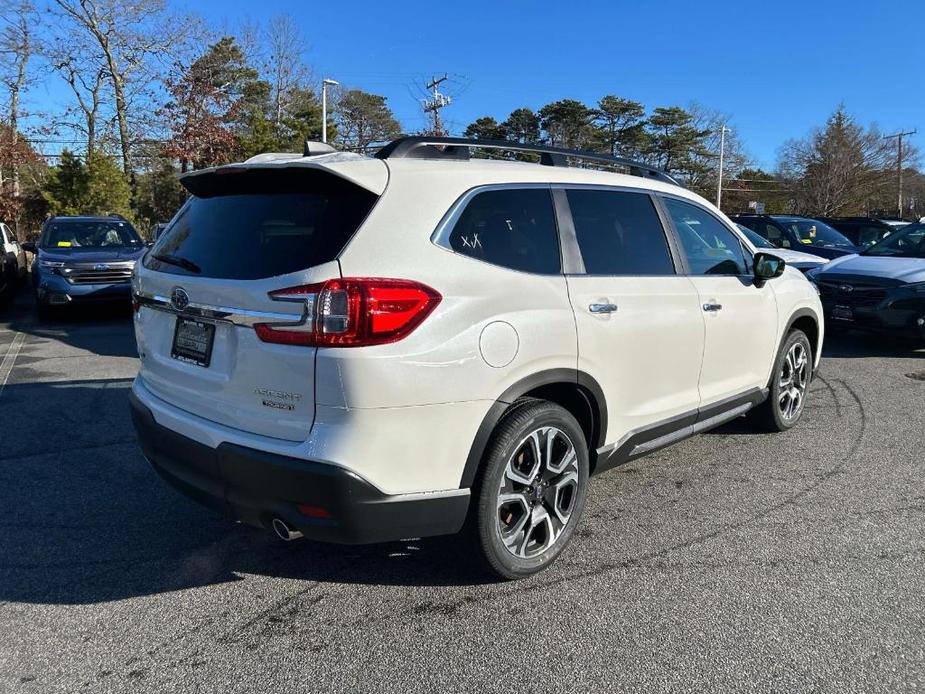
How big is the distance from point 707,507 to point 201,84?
1182 inches

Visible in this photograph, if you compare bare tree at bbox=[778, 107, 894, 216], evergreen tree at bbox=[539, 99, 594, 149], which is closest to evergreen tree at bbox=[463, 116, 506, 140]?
evergreen tree at bbox=[539, 99, 594, 149]

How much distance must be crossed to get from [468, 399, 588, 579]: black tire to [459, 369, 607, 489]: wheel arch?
7 cm

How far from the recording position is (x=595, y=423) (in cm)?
348

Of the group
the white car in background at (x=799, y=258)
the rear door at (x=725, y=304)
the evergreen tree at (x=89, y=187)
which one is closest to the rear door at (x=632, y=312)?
the rear door at (x=725, y=304)

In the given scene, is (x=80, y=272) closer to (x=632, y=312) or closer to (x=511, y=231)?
(x=511, y=231)

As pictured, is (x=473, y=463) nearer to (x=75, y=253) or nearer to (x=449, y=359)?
(x=449, y=359)

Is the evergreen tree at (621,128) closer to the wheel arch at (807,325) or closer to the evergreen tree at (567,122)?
the evergreen tree at (567,122)

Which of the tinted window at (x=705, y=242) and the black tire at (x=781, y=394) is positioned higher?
the tinted window at (x=705, y=242)

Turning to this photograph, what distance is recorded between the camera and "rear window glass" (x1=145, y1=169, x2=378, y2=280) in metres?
2.68

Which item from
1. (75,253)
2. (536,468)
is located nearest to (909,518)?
(536,468)

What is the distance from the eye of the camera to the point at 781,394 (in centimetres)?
531

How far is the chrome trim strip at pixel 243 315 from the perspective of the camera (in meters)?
2.53

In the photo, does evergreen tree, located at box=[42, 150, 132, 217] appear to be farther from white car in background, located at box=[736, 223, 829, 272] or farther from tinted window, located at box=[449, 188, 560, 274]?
tinted window, located at box=[449, 188, 560, 274]

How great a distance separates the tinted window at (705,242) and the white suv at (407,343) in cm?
44
